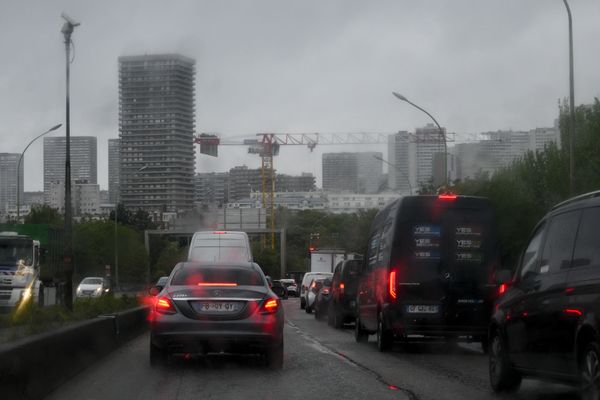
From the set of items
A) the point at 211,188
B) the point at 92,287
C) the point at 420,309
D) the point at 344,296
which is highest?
the point at 211,188

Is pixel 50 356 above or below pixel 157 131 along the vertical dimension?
below

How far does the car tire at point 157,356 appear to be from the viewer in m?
12.8

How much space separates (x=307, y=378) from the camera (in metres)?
11.6

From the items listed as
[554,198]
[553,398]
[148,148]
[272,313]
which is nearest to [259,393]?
[272,313]

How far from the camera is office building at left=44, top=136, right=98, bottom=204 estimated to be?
114812 millimetres

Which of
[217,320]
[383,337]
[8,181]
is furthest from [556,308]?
[8,181]

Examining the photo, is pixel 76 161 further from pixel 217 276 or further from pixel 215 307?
pixel 215 307

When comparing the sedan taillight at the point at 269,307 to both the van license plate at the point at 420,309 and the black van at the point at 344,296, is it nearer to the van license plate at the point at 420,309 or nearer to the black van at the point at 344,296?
the van license plate at the point at 420,309

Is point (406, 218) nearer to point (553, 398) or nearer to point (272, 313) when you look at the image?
point (272, 313)

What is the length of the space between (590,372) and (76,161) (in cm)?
11966

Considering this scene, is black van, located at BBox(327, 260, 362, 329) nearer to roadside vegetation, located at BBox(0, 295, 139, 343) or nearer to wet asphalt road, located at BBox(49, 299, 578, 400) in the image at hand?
roadside vegetation, located at BBox(0, 295, 139, 343)

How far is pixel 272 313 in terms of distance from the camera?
12469mm

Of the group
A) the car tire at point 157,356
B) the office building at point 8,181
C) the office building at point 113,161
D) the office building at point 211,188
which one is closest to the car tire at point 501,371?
the car tire at point 157,356

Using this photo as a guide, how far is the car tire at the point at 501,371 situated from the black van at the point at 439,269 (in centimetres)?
469
